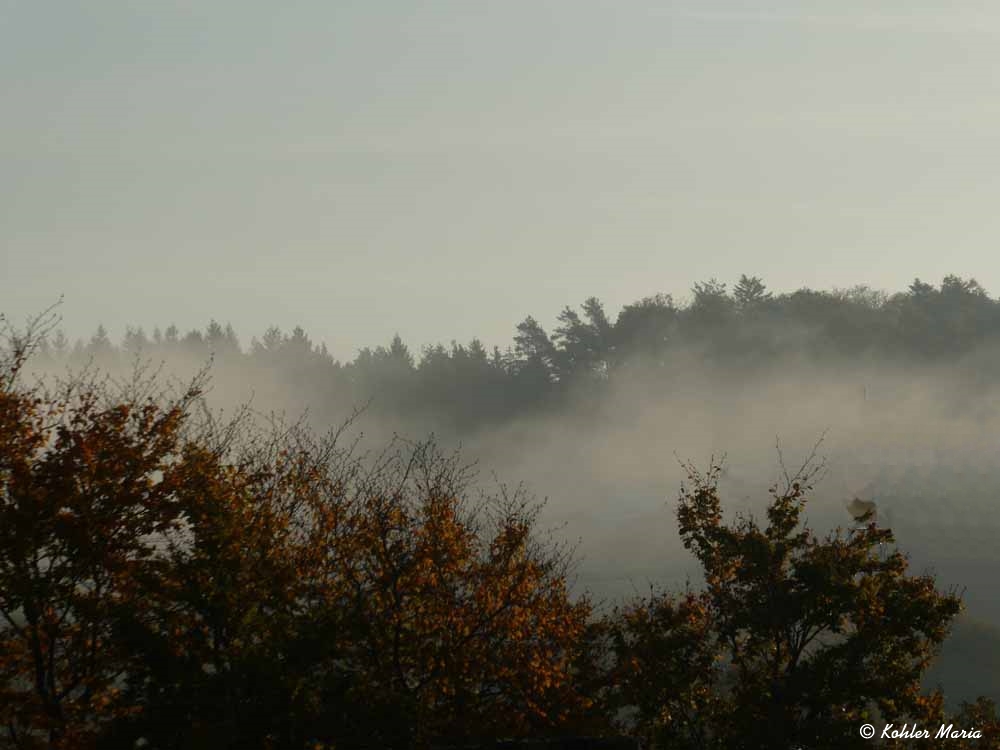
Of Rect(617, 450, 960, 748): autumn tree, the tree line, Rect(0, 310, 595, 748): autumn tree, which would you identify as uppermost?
the tree line

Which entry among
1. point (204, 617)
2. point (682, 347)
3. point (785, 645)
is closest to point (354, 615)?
point (204, 617)

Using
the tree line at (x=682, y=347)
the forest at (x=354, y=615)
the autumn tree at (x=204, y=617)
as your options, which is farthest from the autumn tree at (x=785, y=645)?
the tree line at (x=682, y=347)

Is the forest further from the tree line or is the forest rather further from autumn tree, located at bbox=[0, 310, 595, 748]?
the tree line

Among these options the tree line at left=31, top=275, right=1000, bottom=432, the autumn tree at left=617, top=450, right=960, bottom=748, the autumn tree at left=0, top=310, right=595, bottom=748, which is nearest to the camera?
the autumn tree at left=0, top=310, right=595, bottom=748

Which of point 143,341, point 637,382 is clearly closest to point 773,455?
point 637,382

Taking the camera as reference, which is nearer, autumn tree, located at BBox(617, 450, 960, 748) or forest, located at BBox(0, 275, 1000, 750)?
forest, located at BBox(0, 275, 1000, 750)

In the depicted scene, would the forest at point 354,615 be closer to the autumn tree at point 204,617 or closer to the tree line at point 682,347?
the autumn tree at point 204,617

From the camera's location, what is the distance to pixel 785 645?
2759 cm

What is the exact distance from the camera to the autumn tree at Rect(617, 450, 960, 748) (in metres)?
25.5

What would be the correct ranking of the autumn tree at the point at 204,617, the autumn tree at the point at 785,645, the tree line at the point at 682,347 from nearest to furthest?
the autumn tree at the point at 204,617 → the autumn tree at the point at 785,645 → the tree line at the point at 682,347

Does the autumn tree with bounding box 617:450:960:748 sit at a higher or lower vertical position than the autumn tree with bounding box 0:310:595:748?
lower

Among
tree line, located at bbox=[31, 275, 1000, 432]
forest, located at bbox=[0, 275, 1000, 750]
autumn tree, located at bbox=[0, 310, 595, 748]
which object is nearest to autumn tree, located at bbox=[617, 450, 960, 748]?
forest, located at bbox=[0, 275, 1000, 750]

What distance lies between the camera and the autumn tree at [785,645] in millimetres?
25484

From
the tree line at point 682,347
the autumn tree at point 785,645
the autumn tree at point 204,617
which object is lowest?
the autumn tree at point 785,645
